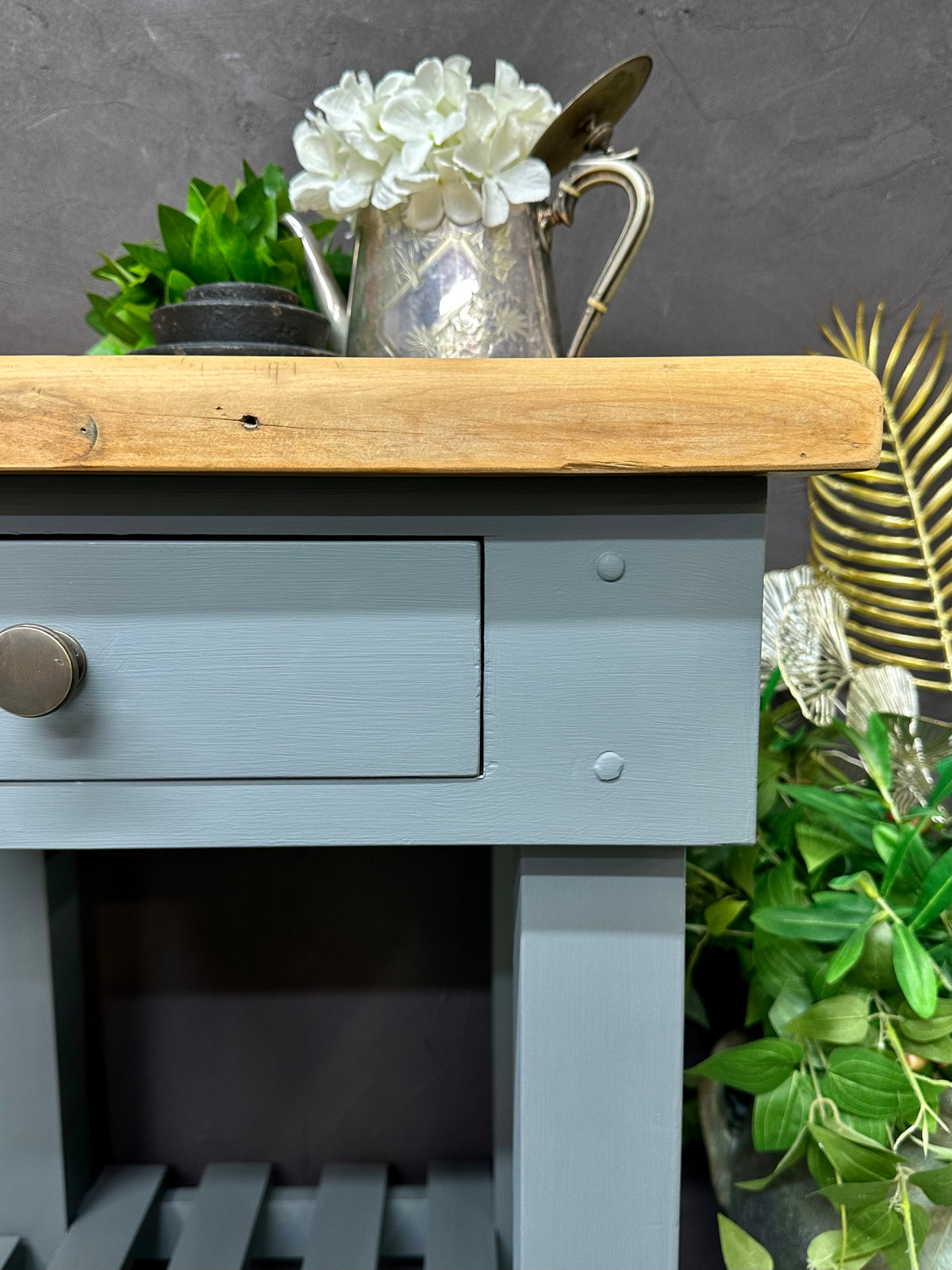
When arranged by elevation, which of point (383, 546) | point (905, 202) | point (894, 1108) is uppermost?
point (905, 202)

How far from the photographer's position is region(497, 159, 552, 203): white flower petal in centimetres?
51

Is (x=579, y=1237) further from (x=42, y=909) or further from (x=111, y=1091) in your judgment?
(x=111, y=1091)

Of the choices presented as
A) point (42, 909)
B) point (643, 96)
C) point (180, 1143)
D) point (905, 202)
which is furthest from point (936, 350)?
point (180, 1143)

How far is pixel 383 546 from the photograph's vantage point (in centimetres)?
38

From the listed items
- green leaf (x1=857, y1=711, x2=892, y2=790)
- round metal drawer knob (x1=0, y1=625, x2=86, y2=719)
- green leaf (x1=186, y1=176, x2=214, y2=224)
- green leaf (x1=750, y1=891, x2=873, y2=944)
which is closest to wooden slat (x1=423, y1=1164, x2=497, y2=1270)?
green leaf (x1=750, y1=891, x2=873, y2=944)

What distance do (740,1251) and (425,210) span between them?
2.26 feet

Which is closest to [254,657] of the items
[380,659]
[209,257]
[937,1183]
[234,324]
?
[380,659]

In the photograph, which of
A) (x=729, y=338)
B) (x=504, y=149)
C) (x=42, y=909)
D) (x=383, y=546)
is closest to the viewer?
(x=383, y=546)

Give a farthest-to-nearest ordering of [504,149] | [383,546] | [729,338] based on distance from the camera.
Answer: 1. [729,338]
2. [504,149]
3. [383,546]

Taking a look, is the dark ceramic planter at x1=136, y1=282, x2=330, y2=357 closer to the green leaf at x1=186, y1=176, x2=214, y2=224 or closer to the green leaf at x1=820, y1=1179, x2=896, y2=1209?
the green leaf at x1=186, y1=176, x2=214, y2=224

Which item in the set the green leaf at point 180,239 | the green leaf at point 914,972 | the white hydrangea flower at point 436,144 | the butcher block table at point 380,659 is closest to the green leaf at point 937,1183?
the green leaf at point 914,972

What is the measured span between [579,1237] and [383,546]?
345 millimetres

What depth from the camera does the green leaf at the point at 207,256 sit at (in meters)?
0.55

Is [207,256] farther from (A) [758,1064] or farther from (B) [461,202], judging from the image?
(A) [758,1064]
